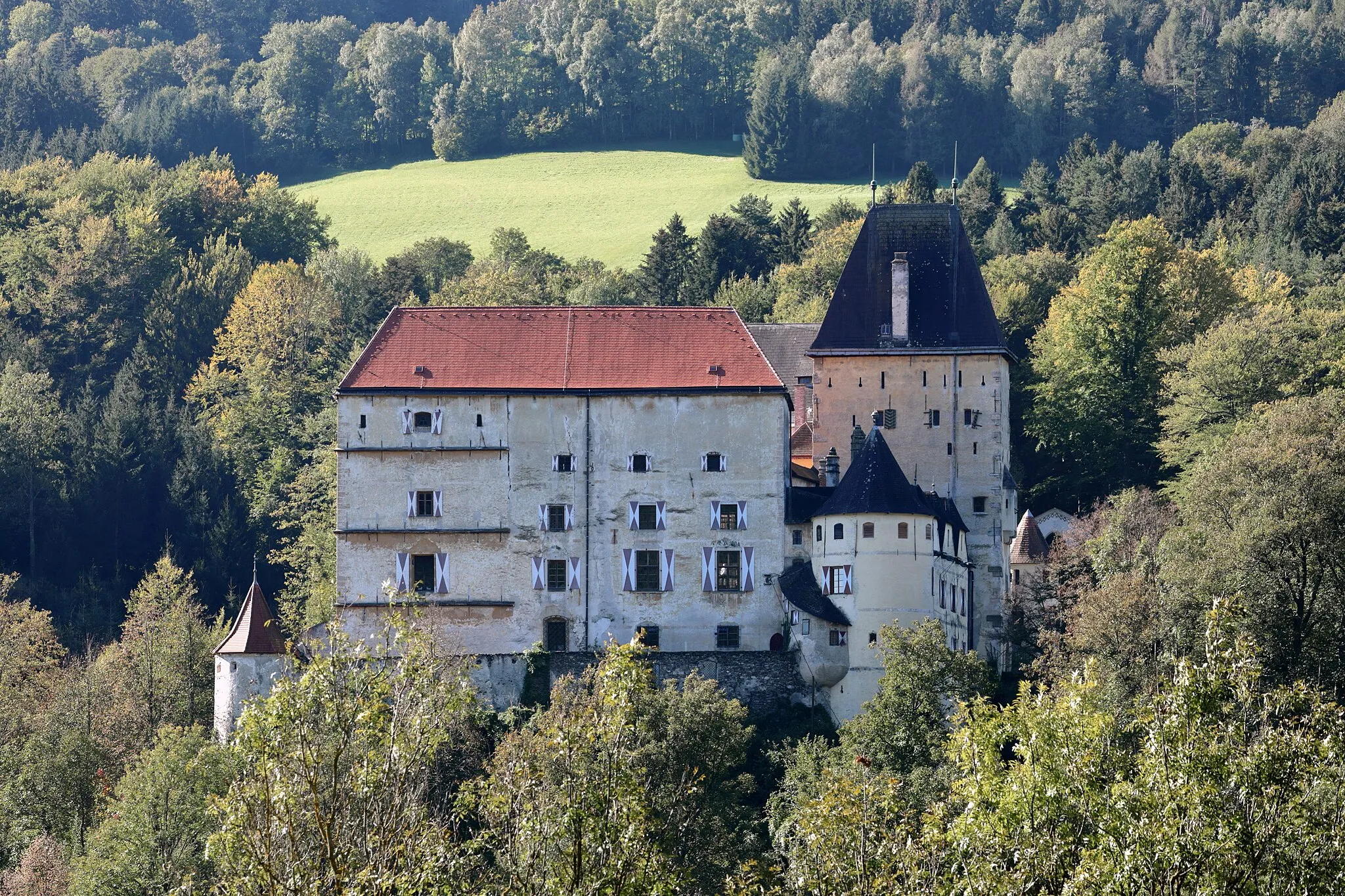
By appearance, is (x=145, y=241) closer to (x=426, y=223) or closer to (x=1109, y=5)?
(x=426, y=223)

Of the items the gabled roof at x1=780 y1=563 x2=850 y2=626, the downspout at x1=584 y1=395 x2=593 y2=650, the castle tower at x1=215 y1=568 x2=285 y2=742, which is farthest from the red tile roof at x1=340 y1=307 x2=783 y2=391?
the castle tower at x1=215 y1=568 x2=285 y2=742

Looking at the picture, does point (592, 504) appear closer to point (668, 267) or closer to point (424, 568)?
point (424, 568)

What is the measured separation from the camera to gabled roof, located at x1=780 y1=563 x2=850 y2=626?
60.9m

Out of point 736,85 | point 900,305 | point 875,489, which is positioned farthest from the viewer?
point 736,85

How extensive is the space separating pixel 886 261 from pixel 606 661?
38.1 m

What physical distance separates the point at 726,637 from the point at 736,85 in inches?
3083

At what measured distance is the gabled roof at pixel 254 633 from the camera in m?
63.4

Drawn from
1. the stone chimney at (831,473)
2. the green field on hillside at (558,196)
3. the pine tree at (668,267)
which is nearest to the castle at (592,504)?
the stone chimney at (831,473)

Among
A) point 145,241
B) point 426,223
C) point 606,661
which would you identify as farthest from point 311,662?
point 426,223

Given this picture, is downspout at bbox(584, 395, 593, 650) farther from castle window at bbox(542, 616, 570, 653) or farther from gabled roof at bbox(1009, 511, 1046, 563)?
gabled roof at bbox(1009, 511, 1046, 563)

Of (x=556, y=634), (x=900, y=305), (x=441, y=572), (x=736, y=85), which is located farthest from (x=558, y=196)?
(x=556, y=634)

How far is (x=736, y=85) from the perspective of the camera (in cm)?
13712

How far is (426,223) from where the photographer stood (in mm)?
120062

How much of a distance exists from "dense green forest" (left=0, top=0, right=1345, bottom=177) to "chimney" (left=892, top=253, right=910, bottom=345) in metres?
57.1
